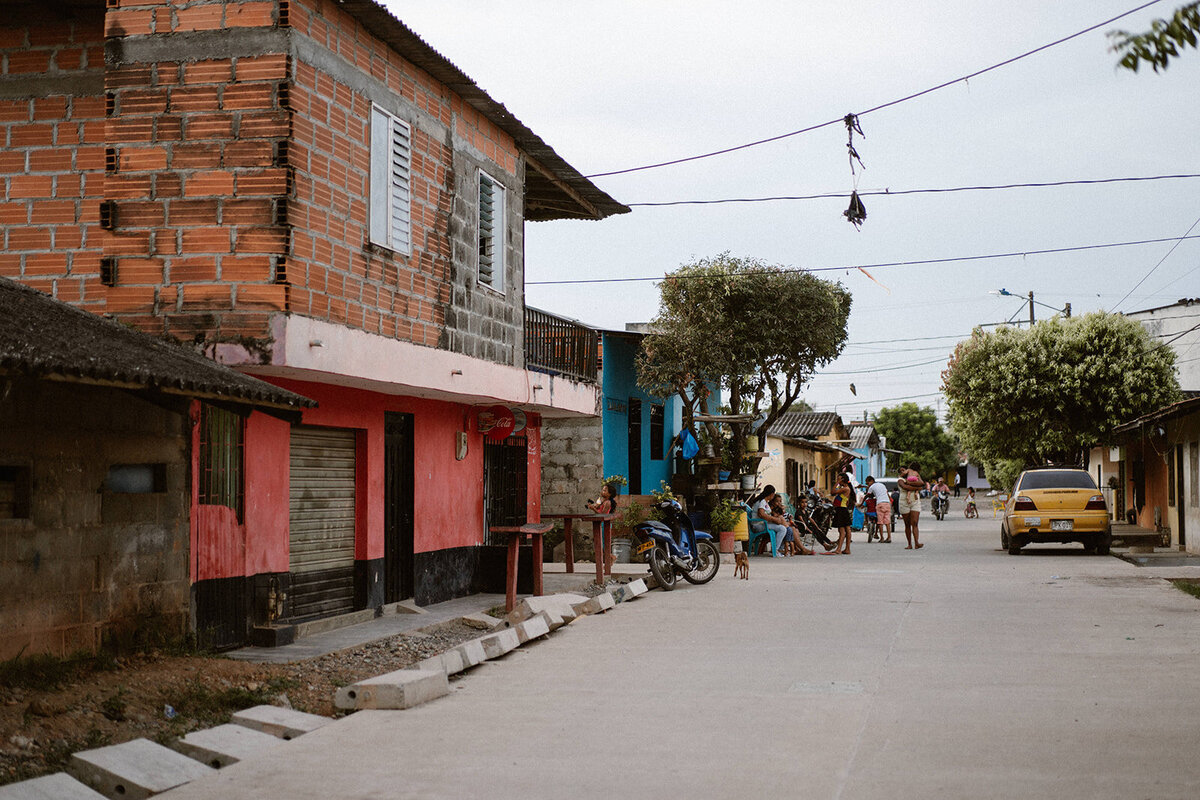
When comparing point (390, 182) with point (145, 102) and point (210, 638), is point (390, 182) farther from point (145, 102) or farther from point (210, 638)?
point (210, 638)

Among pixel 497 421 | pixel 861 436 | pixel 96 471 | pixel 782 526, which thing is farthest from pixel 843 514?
pixel 861 436

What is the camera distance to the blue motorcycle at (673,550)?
57.6 feet

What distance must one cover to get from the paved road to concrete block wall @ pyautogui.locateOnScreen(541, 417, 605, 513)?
32.3 feet

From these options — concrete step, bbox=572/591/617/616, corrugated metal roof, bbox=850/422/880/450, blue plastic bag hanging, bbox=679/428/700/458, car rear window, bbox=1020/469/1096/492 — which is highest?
corrugated metal roof, bbox=850/422/880/450

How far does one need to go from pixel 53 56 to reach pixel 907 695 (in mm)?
9535

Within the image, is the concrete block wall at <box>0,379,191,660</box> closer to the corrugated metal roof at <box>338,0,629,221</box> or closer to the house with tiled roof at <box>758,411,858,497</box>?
the corrugated metal roof at <box>338,0,629,221</box>

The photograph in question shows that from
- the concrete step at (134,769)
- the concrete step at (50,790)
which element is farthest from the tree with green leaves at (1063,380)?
the concrete step at (50,790)

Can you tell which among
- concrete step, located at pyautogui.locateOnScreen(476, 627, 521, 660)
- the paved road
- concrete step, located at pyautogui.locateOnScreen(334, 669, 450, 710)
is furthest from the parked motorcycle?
concrete step, located at pyautogui.locateOnScreen(334, 669, 450, 710)

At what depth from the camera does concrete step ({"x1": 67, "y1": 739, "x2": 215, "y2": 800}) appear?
6082mm

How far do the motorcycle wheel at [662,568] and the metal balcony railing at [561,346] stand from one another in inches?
118

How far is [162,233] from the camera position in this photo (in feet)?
35.3

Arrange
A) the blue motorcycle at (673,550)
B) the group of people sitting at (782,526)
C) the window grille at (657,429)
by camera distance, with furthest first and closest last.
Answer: the window grille at (657,429) < the group of people sitting at (782,526) < the blue motorcycle at (673,550)

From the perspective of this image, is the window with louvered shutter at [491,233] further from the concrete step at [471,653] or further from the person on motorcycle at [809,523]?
the person on motorcycle at [809,523]

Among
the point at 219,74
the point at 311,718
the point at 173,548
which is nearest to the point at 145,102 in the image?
the point at 219,74
